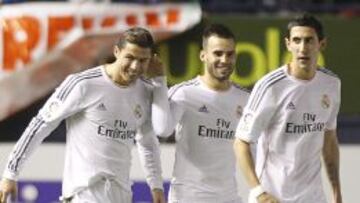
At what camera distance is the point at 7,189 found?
241 inches

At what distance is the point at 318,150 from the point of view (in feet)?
20.8

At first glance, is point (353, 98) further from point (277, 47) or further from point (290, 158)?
point (290, 158)

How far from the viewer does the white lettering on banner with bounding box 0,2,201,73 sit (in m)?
9.46

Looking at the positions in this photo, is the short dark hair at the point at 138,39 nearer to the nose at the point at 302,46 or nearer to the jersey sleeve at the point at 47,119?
the jersey sleeve at the point at 47,119

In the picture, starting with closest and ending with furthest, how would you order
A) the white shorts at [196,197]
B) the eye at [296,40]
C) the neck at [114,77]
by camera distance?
the eye at [296,40] < the neck at [114,77] < the white shorts at [196,197]

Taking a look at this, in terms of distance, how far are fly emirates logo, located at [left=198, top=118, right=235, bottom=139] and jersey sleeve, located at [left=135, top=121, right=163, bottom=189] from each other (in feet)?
1.06

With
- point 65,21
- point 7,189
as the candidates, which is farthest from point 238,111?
point 65,21

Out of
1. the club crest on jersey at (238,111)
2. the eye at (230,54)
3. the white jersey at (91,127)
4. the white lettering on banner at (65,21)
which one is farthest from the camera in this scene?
the white lettering on banner at (65,21)

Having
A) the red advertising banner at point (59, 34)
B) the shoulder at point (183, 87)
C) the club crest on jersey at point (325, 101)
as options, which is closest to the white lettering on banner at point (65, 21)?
the red advertising banner at point (59, 34)

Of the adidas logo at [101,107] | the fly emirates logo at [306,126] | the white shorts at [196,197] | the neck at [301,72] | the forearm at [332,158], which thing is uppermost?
the neck at [301,72]

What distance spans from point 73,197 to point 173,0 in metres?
3.53

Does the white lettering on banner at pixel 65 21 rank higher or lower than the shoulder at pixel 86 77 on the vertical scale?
higher

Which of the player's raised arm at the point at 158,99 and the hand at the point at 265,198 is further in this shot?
the player's raised arm at the point at 158,99

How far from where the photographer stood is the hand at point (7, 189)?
20.0ft
